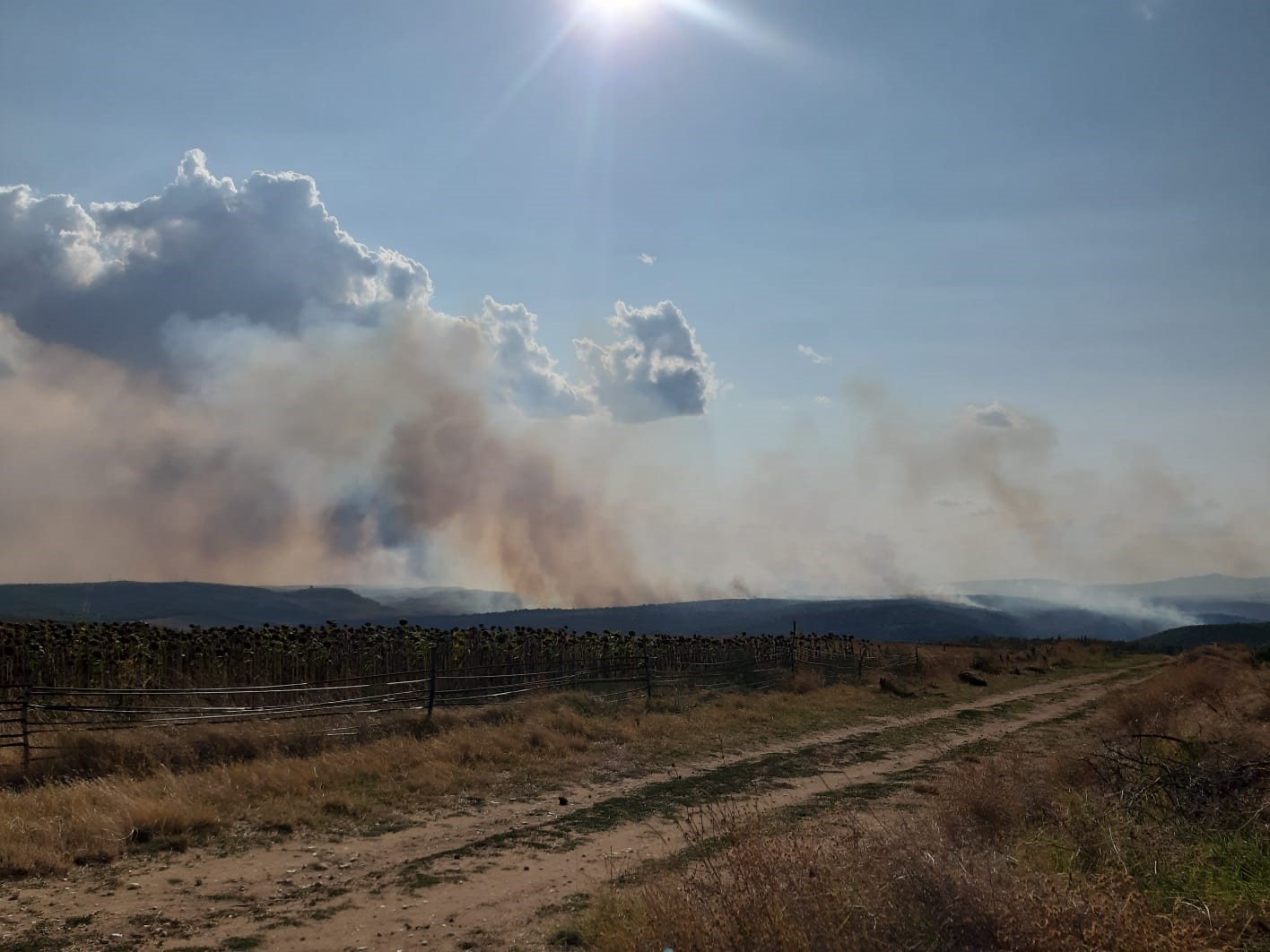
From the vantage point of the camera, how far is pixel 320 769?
48.8 ft

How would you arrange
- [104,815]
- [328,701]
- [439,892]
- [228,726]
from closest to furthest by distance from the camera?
[439,892], [104,815], [228,726], [328,701]

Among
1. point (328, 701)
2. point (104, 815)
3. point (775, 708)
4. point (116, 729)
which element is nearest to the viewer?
point (104, 815)

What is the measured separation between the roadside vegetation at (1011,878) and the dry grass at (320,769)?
20.5ft

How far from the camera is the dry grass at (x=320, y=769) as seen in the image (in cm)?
1099

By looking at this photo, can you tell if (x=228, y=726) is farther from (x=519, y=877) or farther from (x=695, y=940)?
(x=695, y=940)

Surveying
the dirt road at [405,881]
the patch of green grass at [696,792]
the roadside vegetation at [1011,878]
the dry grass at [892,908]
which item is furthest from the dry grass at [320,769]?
the dry grass at [892,908]

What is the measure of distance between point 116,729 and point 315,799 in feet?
18.1

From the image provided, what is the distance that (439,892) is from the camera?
9234 mm

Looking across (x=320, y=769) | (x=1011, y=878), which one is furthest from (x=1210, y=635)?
(x=1011, y=878)

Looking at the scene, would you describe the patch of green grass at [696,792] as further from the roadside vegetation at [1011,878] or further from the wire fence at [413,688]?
the wire fence at [413,688]

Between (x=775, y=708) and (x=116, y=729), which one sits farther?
(x=775, y=708)

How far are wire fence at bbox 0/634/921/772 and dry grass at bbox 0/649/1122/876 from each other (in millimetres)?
710

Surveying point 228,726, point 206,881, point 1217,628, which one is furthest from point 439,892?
point 1217,628

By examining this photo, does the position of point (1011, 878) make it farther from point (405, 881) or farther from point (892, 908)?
point (405, 881)
